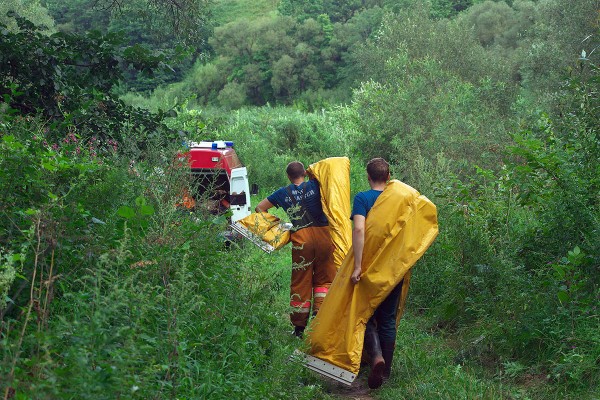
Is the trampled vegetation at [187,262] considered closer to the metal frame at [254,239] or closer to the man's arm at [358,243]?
the metal frame at [254,239]

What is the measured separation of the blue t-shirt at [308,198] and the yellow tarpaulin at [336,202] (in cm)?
9

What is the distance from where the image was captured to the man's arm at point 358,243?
717 cm

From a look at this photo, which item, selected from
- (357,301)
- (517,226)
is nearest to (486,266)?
(517,226)

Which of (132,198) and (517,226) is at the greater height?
(132,198)

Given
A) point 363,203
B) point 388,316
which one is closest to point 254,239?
point 363,203

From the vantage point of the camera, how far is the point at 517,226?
918cm

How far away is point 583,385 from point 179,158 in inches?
154

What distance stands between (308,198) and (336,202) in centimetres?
32

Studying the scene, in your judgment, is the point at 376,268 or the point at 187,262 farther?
the point at 376,268

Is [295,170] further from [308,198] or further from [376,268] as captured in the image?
[376,268]

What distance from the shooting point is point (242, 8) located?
397 ft

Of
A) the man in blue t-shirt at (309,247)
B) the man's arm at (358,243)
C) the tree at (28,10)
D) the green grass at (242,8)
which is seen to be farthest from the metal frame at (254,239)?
the green grass at (242,8)

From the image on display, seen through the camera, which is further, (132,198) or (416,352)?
(416,352)

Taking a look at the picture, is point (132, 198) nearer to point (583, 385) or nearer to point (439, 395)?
point (439, 395)
